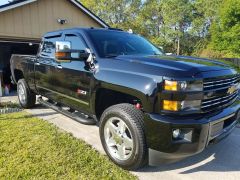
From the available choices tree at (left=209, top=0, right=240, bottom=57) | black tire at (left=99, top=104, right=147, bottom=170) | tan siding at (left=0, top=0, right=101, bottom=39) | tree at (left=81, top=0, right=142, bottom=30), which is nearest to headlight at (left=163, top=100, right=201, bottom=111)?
black tire at (left=99, top=104, right=147, bottom=170)

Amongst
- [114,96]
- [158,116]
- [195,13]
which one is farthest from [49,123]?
[195,13]

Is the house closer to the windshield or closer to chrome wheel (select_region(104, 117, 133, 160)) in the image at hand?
the windshield

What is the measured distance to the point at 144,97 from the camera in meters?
3.22

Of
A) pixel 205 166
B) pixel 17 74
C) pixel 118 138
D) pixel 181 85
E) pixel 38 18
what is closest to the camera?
pixel 181 85

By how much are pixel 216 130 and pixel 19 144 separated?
3101 millimetres

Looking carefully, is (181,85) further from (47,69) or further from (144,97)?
(47,69)

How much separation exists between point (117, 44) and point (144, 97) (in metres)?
1.60

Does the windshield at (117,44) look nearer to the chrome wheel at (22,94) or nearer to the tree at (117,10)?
the chrome wheel at (22,94)

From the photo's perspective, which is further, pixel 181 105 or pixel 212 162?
pixel 212 162

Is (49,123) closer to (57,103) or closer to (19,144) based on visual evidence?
(57,103)

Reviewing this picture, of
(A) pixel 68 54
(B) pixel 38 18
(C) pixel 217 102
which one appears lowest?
(C) pixel 217 102

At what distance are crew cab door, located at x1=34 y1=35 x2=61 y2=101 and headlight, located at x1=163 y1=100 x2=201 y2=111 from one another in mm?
2606

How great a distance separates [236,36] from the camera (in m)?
27.8

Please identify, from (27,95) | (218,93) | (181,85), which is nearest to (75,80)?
(181,85)
